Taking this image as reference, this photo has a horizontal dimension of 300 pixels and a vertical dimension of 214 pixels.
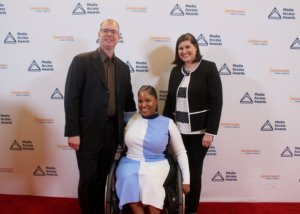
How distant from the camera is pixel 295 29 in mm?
2484

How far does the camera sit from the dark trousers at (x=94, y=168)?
2.05 m

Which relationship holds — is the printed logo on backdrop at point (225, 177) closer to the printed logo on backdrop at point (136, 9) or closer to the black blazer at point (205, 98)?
the black blazer at point (205, 98)

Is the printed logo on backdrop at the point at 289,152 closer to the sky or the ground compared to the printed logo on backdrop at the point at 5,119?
closer to the ground

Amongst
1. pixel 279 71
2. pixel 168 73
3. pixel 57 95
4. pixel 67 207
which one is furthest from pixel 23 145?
pixel 279 71

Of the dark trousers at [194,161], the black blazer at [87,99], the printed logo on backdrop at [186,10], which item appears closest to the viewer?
the black blazer at [87,99]

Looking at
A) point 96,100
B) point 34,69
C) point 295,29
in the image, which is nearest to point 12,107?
point 34,69

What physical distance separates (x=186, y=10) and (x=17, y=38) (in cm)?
151

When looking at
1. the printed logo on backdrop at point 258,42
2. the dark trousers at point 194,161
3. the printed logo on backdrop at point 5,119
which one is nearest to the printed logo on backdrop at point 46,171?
the printed logo on backdrop at point 5,119

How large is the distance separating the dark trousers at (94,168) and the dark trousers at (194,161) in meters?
0.57

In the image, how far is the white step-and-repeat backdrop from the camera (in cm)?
247

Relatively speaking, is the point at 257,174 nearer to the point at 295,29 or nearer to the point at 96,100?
the point at 295,29

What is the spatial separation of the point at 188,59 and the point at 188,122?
47cm

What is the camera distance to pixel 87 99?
1.99 m

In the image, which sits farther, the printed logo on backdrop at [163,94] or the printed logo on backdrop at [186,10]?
the printed logo on backdrop at [163,94]
